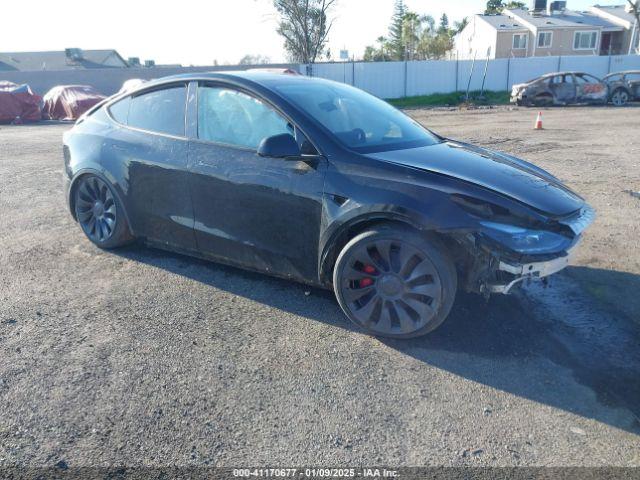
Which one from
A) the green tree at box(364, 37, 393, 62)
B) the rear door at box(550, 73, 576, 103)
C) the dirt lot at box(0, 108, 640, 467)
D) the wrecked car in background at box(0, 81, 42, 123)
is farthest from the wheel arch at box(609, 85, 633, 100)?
the green tree at box(364, 37, 393, 62)

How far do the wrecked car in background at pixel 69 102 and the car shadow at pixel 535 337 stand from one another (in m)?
21.5

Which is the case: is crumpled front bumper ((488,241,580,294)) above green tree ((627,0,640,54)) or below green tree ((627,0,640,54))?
below

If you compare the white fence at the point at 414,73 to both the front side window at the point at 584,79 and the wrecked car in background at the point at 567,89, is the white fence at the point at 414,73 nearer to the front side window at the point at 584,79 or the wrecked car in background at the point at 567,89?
the wrecked car in background at the point at 567,89

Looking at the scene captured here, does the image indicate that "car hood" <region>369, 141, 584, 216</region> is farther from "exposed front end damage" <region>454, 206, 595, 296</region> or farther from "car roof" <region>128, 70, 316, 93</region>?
"car roof" <region>128, 70, 316, 93</region>

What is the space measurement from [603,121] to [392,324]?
1708 cm

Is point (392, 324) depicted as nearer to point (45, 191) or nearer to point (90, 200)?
point (90, 200)

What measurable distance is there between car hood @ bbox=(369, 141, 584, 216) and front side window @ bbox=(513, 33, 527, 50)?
52.0 metres

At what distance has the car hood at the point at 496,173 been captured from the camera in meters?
3.56

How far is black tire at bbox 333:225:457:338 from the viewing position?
3.43m

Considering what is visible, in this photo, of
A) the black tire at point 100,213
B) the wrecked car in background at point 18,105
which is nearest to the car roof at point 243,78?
the black tire at point 100,213

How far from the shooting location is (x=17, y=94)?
76.3ft

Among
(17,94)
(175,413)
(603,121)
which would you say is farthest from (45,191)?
(17,94)

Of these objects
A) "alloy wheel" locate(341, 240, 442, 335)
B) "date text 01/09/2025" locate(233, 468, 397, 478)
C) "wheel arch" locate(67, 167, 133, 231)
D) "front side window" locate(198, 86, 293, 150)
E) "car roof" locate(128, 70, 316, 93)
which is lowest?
"date text 01/09/2025" locate(233, 468, 397, 478)

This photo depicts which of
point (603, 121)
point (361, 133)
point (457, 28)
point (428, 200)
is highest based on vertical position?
point (457, 28)
